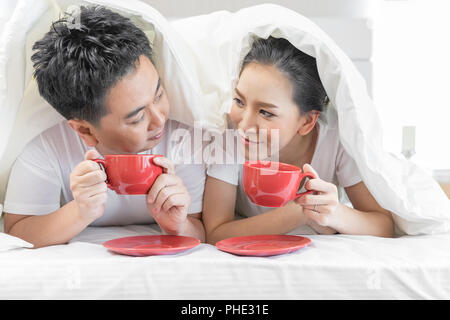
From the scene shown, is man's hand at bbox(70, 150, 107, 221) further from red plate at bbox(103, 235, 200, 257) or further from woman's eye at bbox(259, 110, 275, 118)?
woman's eye at bbox(259, 110, 275, 118)

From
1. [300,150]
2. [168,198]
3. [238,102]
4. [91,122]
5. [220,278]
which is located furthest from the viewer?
[300,150]

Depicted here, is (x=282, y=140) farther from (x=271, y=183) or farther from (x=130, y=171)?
(x=130, y=171)

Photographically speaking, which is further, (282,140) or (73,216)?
(282,140)

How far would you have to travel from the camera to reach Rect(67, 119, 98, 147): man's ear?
1.06 m

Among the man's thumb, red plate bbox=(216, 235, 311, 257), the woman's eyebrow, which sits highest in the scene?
the woman's eyebrow

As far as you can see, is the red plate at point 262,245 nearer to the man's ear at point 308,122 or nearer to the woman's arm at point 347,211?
the woman's arm at point 347,211

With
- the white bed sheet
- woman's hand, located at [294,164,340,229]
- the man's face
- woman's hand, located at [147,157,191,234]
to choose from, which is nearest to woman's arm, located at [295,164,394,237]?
woman's hand, located at [294,164,340,229]

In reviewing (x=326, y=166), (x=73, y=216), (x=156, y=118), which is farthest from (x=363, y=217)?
(x=73, y=216)

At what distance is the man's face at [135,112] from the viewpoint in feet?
3.24

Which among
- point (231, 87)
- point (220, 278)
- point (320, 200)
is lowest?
point (220, 278)

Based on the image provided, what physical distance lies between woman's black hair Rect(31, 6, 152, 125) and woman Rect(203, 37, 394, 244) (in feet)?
0.90

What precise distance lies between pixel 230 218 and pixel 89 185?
41 centimetres

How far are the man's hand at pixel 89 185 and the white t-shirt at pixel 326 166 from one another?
34 centimetres

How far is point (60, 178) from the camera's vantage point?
3.78 feet
